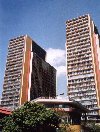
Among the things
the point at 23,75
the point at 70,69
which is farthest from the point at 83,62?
the point at 23,75

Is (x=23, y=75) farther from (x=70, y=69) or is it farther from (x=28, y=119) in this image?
(x=28, y=119)

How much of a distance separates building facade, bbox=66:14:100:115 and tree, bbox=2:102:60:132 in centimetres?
5885

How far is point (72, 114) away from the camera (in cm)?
6469

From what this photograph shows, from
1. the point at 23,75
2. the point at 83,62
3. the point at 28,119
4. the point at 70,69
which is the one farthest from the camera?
the point at 23,75

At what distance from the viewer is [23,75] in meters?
119

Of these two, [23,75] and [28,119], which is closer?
[28,119]

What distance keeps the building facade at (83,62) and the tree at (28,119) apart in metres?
58.8

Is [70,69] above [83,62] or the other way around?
the other way around

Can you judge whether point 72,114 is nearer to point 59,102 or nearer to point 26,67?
point 59,102

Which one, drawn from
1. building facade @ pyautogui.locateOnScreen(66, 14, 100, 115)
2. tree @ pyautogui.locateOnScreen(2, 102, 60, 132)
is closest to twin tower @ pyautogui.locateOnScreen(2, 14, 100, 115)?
building facade @ pyautogui.locateOnScreen(66, 14, 100, 115)

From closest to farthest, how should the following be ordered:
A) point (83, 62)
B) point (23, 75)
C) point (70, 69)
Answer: point (83, 62), point (70, 69), point (23, 75)

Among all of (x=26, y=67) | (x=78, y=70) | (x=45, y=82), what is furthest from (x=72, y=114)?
(x=45, y=82)

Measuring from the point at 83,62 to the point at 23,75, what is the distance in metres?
32.1

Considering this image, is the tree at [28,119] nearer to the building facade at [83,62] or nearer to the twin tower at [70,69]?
the twin tower at [70,69]
